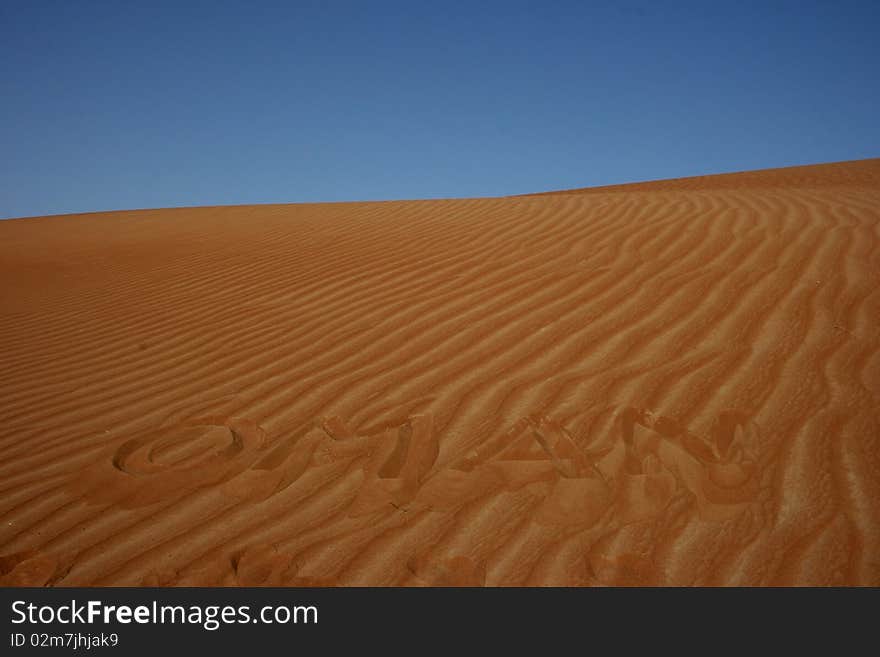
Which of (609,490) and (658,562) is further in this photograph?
(609,490)

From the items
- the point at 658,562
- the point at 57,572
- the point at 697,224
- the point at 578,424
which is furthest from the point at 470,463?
the point at 697,224

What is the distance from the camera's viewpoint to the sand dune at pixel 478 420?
2168mm

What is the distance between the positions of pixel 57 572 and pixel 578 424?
2.32 meters

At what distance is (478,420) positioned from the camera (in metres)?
2.97

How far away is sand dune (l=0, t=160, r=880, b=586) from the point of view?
217 cm

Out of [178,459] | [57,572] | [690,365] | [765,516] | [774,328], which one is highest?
[774,328]

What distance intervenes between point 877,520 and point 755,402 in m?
0.81

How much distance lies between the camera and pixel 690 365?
318cm

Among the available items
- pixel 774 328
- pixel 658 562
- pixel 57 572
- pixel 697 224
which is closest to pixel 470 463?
pixel 658 562

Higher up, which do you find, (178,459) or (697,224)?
(697,224)
